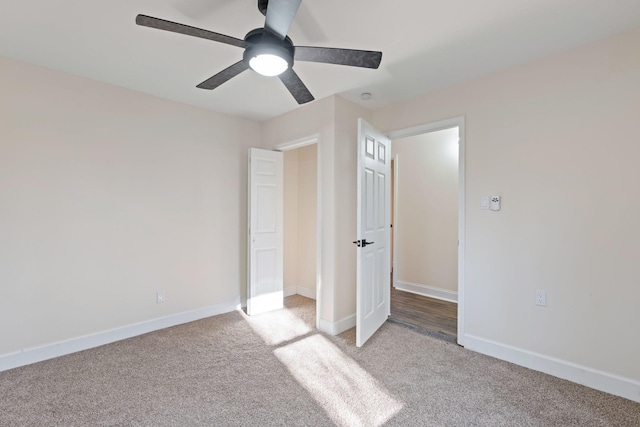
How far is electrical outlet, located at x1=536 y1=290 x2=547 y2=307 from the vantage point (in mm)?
2326

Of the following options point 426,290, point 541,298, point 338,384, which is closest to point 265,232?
point 338,384

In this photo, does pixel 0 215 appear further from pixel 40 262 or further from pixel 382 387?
pixel 382 387

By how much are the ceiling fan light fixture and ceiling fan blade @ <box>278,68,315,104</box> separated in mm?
57

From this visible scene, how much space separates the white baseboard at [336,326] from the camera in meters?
3.01

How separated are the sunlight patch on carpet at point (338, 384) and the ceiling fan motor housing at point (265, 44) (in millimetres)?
2124

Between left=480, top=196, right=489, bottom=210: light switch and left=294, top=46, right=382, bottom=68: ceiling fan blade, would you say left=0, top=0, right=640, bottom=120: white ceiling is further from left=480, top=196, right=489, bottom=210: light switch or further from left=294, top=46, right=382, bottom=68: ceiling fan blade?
left=480, top=196, right=489, bottom=210: light switch

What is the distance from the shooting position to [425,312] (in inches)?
142

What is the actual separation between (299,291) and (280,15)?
3772 mm

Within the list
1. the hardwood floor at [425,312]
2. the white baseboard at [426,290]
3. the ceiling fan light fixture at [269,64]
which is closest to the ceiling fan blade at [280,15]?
the ceiling fan light fixture at [269,64]

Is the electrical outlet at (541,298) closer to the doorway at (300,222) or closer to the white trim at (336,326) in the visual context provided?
the white trim at (336,326)

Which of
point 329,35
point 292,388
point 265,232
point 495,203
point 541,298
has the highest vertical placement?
point 329,35

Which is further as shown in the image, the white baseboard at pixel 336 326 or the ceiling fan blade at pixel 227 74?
the white baseboard at pixel 336 326

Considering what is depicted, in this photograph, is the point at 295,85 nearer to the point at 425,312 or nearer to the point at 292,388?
the point at 292,388

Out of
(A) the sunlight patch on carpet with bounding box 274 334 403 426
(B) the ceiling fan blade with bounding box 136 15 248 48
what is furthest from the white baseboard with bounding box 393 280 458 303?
(B) the ceiling fan blade with bounding box 136 15 248 48
